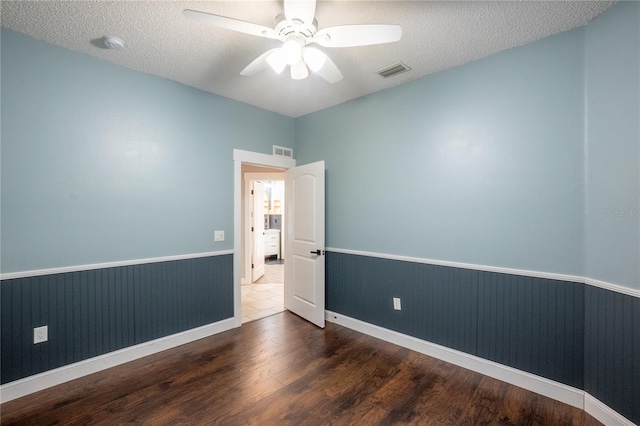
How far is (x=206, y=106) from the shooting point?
3139 mm

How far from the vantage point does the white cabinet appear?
8296 mm

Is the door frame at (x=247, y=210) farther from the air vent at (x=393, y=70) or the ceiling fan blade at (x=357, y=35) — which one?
the ceiling fan blade at (x=357, y=35)

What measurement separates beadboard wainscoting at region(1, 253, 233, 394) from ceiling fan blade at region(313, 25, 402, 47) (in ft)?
8.32

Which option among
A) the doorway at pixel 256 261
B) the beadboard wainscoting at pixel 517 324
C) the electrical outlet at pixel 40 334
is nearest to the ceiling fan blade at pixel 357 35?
the beadboard wainscoting at pixel 517 324

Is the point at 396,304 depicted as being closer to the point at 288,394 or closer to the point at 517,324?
the point at 517,324

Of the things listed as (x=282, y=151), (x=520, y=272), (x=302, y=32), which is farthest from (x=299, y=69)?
(x=520, y=272)

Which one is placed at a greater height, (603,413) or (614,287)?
(614,287)

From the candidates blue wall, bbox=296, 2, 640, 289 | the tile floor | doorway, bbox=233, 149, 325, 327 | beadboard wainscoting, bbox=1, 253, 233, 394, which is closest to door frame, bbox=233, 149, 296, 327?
doorway, bbox=233, 149, 325, 327

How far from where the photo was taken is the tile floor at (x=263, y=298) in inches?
150

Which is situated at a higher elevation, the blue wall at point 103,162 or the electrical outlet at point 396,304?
the blue wall at point 103,162

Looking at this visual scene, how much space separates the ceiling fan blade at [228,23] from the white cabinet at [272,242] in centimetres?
701

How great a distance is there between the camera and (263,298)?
14.8ft

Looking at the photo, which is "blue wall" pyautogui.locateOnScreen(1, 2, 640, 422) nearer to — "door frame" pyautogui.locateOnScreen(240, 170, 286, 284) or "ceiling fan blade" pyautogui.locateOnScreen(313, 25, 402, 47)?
"ceiling fan blade" pyautogui.locateOnScreen(313, 25, 402, 47)

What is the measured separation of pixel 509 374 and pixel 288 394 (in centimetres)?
182
